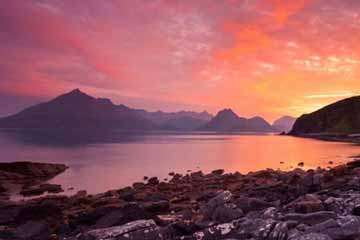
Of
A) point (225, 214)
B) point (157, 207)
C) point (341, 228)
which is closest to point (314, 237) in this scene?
point (341, 228)

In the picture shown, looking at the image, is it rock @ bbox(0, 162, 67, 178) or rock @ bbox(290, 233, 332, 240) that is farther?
rock @ bbox(0, 162, 67, 178)

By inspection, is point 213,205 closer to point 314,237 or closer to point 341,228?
point 341,228

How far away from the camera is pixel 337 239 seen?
8.25m

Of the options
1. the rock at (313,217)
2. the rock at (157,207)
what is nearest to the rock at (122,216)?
the rock at (157,207)

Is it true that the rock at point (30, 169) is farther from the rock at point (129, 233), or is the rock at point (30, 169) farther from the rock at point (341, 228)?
the rock at point (341, 228)

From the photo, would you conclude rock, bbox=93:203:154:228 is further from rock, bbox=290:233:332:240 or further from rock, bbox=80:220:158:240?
rock, bbox=290:233:332:240

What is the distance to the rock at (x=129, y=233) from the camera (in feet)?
33.0

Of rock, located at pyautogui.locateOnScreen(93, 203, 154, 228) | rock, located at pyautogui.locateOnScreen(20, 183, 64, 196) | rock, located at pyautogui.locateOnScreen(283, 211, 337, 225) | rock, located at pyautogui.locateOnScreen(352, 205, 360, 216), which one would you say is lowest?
rock, located at pyautogui.locateOnScreen(20, 183, 64, 196)

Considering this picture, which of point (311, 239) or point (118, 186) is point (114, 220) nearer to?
point (311, 239)

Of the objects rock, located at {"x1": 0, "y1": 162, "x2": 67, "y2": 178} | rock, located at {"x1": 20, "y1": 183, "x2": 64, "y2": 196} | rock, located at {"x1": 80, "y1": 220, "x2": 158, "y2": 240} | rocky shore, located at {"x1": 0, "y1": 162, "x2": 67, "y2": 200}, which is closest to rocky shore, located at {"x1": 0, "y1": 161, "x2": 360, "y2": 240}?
rock, located at {"x1": 80, "y1": 220, "x2": 158, "y2": 240}

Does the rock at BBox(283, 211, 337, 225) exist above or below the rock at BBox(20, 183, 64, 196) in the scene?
above

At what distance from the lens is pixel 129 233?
10.1 meters

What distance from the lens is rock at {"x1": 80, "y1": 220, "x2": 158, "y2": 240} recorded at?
10.0 m

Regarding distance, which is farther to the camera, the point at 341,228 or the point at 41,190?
the point at 41,190
